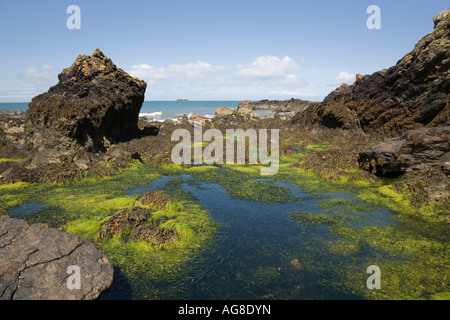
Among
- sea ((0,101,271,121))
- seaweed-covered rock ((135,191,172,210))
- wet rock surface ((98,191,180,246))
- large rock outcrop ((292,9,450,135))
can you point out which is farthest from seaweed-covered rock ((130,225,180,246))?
sea ((0,101,271,121))

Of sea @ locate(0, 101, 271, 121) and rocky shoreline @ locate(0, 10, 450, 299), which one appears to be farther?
sea @ locate(0, 101, 271, 121)

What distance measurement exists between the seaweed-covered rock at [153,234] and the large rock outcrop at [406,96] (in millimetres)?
19999

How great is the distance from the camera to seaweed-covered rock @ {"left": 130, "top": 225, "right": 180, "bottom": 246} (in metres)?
8.78

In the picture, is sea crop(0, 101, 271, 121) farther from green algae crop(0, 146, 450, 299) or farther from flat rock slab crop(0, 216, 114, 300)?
flat rock slab crop(0, 216, 114, 300)

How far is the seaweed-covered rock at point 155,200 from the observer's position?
1134cm

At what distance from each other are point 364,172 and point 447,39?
44.2 ft

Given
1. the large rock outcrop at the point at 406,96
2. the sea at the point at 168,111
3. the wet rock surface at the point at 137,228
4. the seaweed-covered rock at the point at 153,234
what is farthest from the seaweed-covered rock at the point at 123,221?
the sea at the point at 168,111

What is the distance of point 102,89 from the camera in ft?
76.8

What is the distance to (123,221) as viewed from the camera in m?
9.59

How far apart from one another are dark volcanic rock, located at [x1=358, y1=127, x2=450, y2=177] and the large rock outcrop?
5.96 metres

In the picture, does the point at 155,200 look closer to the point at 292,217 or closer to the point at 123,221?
the point at 123,221

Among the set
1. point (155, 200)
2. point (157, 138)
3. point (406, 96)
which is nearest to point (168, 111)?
point (157, 138)

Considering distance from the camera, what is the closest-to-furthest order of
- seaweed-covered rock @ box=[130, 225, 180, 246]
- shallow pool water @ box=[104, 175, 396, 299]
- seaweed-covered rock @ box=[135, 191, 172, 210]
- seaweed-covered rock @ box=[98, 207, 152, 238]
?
shallow pool water @ box=[104, 175, 396, 299] < seaweed-covered rock @ box=[130, 225, 180, 246] < seaweed-covered rock @ box=[98, 207, 152, 238] < seaweed-covered rock @ box=[135, 191, 172, 210]

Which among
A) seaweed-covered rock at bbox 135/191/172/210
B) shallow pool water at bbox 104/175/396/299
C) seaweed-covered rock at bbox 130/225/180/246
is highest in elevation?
seaweed-covered rock at bbox 135/191/172/210
